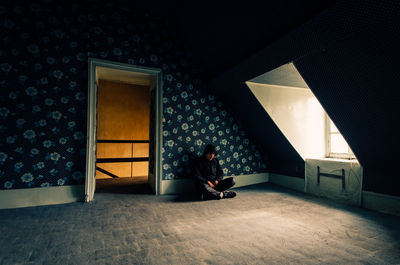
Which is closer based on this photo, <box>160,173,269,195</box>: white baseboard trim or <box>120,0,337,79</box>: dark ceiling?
<box>120,0,337,79</box>: dark ceiling

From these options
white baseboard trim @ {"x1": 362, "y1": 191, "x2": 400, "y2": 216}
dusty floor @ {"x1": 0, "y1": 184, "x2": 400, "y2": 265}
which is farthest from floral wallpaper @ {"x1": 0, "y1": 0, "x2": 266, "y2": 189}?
white baseboard trim @ {"x1": 362, "y1": 191, "x2": 400, "y2": 216}

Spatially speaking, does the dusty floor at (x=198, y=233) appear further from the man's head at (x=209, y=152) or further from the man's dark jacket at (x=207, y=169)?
the man's head at (x=209, y=152)

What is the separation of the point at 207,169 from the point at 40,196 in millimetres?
2349

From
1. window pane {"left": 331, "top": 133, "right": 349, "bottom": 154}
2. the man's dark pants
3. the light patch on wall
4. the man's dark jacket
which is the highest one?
the light patch on wall

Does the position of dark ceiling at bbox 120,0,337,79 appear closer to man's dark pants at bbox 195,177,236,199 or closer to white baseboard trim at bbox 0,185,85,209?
man's dark pants at bbox 195,177,236,199

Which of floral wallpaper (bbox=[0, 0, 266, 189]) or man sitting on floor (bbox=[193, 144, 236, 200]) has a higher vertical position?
floral wallpaper (bbox=[0, 0, 266, 189])

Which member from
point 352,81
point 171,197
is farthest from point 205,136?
point 352,81

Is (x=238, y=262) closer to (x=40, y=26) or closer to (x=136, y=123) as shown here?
(x=40, y=26)

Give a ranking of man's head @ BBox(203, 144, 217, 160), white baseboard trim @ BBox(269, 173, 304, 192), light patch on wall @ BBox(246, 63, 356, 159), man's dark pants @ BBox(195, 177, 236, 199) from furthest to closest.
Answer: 1. white baseboard trim @ BBox(269, 173, 304, 192)
2. man's head @ BBox(203, 144, 217, 160)
3. light patch on wall @ BBox(246, 63, 356, 159)
4. man's dark pants @ BBox(195, 177, 236, 199)

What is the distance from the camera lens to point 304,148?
12.6 feet

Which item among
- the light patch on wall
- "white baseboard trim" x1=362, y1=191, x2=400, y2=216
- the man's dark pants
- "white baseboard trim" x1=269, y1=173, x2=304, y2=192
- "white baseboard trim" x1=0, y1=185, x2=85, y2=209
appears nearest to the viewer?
"white baseboard trim" x1=362, y1=191, x2=400, y2=216

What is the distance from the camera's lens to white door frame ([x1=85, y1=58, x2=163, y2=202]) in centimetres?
315

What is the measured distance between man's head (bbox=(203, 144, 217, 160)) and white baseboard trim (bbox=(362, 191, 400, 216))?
211 cm

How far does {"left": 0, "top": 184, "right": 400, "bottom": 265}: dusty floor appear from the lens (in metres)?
1.64
